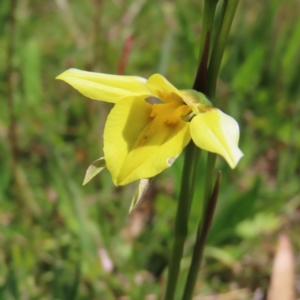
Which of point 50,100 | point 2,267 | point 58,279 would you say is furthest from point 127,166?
point 50,100

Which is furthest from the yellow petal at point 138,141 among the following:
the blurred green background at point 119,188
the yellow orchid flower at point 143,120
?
the blurred green background at point 119,188

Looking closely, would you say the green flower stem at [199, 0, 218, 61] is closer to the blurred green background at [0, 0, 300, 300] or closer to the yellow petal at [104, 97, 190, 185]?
the yellow petal at [104, 97, 190, 185]

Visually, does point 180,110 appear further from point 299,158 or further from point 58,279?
point 299,158

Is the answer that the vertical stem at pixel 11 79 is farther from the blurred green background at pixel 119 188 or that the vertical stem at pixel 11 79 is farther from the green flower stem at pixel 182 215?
the green flower stem at pixel 182 215

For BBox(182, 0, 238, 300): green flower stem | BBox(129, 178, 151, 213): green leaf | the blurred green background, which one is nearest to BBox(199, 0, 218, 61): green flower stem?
BBox(182, 0, 238, 300): green flower stem

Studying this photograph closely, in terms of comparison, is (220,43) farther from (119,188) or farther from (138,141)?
(119,188)
